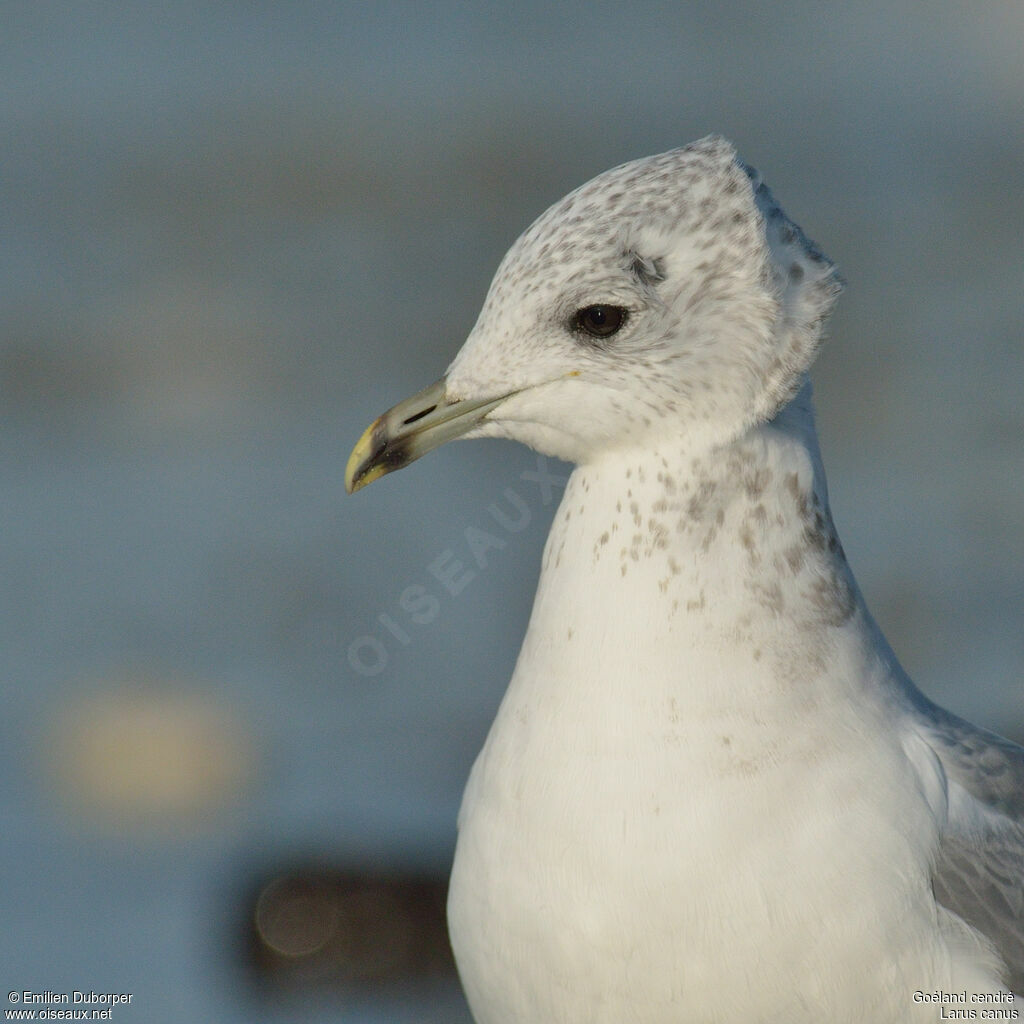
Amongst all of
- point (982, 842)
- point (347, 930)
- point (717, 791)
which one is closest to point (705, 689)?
point (717, 791)

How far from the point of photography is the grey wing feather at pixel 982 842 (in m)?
3.21

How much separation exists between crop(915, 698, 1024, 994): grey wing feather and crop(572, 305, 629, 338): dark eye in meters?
0.95

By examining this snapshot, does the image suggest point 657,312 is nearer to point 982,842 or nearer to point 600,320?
point 600,320

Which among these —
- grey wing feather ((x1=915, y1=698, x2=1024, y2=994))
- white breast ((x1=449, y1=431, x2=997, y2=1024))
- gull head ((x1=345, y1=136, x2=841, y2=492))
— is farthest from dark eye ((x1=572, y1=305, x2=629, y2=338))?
grey wing feather ((x1=915, y1=698, x2=1024, y2=994))

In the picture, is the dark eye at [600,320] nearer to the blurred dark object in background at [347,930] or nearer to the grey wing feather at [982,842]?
A: the grey wing feather at [982,842]

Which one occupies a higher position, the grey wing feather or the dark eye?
the dark eye

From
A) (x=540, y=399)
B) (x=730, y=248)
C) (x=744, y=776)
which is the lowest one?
(x=744, y=776)

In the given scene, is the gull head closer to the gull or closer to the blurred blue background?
the gull

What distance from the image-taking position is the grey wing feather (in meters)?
3.21

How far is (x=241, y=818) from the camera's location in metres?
6.27

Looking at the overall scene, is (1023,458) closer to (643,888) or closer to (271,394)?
(271,394)

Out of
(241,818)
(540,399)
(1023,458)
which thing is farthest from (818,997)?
(1023,458)

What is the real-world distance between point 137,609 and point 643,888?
4.82 m

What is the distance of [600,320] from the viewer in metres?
3.19
